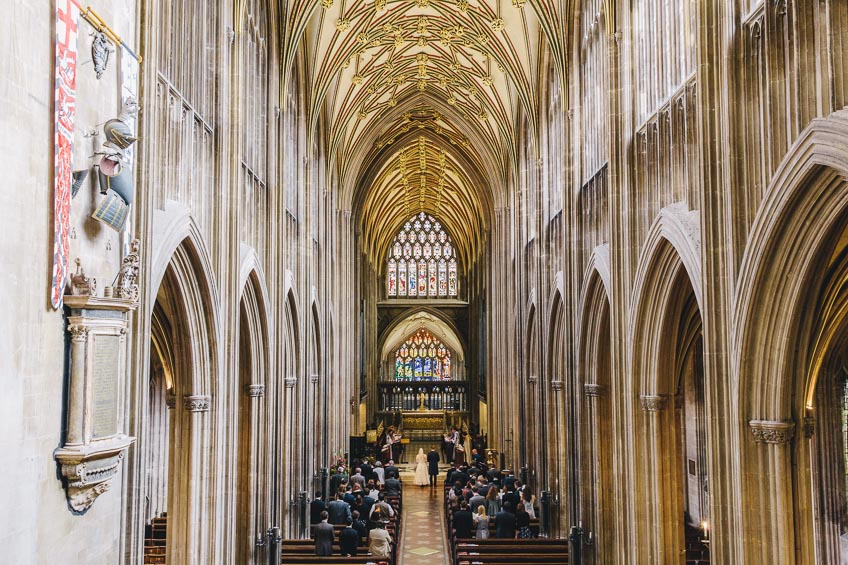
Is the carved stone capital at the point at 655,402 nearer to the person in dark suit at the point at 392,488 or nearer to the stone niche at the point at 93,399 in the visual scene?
the stone niche at the point at 93,399

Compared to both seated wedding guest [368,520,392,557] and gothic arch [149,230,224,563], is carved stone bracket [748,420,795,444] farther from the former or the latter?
seated wedding guest [368,520,392,557]

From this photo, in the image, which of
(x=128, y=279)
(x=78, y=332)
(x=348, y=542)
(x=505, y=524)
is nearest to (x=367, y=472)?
(x=505, y=524)

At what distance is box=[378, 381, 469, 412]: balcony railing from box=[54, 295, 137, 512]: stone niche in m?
39.3

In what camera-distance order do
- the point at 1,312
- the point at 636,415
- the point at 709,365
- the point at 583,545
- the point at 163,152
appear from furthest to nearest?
the point at 583,545 → the point at 636,415 → the point at 163,152 → the point at 709,365 → the point at 1,312

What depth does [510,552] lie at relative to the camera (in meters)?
14.8

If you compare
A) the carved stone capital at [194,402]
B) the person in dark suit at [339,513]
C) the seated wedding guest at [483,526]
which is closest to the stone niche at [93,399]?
the carved stone capital at [194,402]

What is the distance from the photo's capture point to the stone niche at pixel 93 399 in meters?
6.30

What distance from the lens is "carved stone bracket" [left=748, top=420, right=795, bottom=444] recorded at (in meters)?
7.52

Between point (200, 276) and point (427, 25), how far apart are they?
14.8 metres

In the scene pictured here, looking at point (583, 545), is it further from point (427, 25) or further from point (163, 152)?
point (427, 25)

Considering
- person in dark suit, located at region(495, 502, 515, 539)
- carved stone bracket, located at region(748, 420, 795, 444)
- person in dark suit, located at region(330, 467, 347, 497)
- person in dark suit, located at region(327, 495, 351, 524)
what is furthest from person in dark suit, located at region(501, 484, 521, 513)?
carved stone bracket, located at region(748, 420, 795, 444)

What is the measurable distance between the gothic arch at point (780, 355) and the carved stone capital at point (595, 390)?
7.19 m

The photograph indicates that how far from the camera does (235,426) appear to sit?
12.5 meters

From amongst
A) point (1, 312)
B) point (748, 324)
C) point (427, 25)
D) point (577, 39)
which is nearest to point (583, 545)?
point (748, 324)
